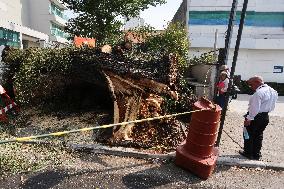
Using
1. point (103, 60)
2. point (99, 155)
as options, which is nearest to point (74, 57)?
point (103, 60)

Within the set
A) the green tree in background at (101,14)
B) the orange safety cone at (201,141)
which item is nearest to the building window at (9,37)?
the green tree in background at (101,14)

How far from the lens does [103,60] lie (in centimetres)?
691

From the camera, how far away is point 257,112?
5.39 metres

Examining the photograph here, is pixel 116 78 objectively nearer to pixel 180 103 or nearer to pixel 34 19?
pixel 180 103

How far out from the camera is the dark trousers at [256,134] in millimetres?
5457

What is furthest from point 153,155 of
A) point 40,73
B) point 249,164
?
point 40,73

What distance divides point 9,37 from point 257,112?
20.7 m

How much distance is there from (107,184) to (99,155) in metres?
1.10

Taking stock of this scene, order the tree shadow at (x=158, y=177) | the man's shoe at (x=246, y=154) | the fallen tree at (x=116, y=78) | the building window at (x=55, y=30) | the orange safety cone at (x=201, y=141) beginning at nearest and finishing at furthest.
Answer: the tree shadow at (x=158, y=177)
the orange safety cone at (x=201, y=141)
the man's shoe at (x=246, y=154)
the fallen tree at (x=116, y=78)
the building window at (x=55, y=30)

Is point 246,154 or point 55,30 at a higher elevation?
point 55,30

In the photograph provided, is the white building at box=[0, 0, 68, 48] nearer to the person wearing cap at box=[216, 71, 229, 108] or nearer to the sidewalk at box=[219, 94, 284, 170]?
the person wearing cap at box=[216, 71, 229, 108]

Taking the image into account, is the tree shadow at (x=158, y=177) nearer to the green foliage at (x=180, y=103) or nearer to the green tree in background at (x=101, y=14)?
the green foliage at (x=180, y=103)

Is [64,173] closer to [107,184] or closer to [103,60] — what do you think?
[107,184]

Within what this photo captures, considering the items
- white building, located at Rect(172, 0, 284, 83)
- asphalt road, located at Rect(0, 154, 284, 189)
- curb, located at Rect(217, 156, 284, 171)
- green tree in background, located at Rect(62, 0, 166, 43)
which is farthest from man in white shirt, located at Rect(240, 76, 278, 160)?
white building, located at Rect(172, 0, 284, 83)
